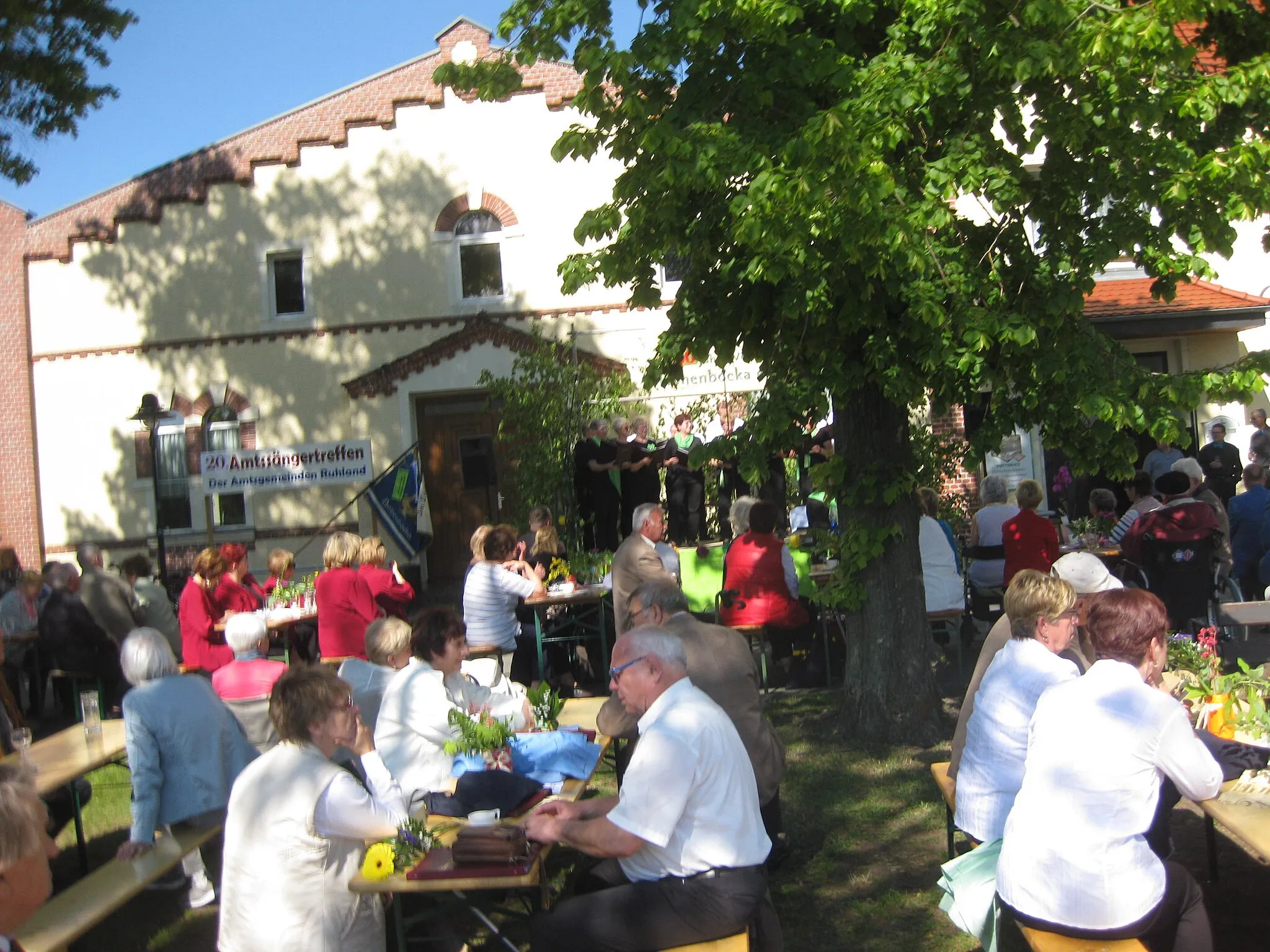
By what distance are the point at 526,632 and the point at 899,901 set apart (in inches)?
210

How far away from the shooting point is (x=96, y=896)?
4.77 metres

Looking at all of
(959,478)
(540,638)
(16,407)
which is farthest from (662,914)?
(16,407)

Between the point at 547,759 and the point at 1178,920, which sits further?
the point at 547,759

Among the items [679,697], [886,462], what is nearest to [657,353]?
[886,462]

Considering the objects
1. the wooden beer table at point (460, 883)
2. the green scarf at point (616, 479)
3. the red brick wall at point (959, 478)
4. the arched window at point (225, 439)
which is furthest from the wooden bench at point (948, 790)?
the arched window at point (225, 439)

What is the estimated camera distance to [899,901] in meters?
5.37

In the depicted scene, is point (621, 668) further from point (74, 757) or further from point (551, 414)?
point (551, 414)

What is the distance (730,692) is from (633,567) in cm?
339

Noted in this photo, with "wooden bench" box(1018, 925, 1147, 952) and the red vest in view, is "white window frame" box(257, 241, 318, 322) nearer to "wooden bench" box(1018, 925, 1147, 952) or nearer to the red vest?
the red vest

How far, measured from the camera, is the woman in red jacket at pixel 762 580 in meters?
9.45

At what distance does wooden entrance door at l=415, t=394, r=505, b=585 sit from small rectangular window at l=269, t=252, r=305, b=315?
2597 millimetres

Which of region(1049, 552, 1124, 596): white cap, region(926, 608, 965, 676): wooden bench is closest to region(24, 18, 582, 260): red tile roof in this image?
region(926, 608, 965, 676): wooden bench

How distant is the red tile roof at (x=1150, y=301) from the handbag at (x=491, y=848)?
1389cm

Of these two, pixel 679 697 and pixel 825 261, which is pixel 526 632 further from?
pixel 679 697
